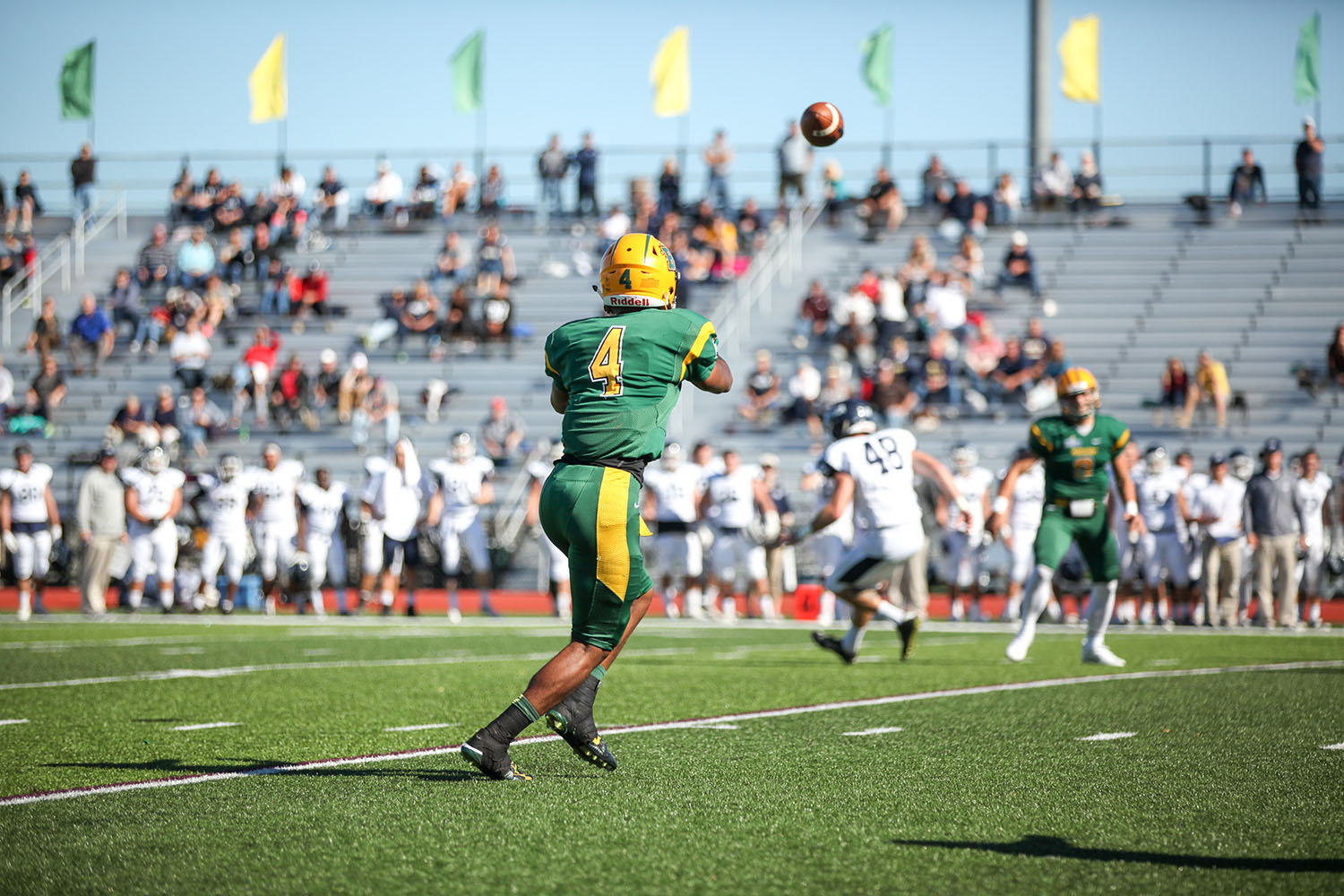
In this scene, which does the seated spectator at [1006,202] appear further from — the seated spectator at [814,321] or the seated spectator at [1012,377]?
the seated spectator at [1012,377]

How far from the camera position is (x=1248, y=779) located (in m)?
5.25

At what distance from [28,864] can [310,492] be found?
569 inches

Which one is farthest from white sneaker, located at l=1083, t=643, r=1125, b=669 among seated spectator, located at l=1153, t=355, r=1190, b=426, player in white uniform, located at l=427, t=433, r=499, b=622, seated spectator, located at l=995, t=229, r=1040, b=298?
seated spectator, located at l=995, t=229, r=1040, b=298

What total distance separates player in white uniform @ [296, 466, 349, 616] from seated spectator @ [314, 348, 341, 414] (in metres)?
4.98

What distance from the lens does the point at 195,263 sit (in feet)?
88.1

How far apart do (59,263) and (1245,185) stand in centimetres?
2109

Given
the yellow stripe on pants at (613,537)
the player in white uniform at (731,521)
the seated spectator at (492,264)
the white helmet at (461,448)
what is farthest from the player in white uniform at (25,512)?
the yellow stripe on pants at (613,537)

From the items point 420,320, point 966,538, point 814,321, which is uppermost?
point 420,320

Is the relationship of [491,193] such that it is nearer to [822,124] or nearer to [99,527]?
[99,527]

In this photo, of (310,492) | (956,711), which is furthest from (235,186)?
(956,711)

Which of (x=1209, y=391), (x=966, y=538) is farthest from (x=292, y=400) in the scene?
(x=1209, y=391)

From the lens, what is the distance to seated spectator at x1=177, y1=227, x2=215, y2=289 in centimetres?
2681

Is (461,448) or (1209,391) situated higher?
(1209,391)

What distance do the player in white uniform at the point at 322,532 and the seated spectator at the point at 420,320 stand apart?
6895mm
